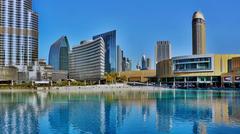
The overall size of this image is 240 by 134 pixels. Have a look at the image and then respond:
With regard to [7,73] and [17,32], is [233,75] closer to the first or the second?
[7,73]

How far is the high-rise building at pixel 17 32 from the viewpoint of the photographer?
598ft

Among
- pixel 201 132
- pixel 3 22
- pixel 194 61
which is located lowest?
pixel 201 132

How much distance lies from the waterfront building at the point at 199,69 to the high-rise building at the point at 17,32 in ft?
274

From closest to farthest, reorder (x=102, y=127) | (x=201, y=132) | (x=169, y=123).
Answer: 1. (x=201, y=132)
2. (x=102, y=127)
3. (x=169, y=123)

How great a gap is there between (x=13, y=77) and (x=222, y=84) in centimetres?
10702

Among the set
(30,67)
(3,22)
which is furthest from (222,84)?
(3,22)

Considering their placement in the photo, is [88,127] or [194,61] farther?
[194,61]

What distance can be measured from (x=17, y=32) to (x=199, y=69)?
100799 millimetres

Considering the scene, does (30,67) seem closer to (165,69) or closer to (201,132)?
(165,69)

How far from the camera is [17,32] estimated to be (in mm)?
185625

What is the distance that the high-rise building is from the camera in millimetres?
182250

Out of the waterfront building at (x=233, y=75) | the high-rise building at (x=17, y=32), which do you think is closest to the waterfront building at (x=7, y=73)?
the high-rise building at (x=17, y=32)

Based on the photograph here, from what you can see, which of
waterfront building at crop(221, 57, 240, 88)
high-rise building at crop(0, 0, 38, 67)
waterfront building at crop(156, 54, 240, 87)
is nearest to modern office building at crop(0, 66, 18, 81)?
high-rise building at crop(0, 0, 38, 67)

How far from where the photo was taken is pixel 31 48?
19312cm
